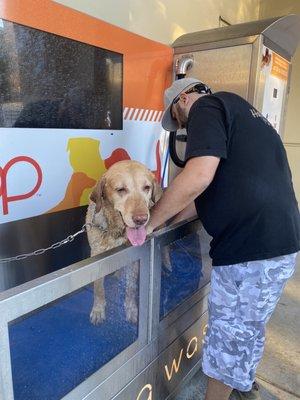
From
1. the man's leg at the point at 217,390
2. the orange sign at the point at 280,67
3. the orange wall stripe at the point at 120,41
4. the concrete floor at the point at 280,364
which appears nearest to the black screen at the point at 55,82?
the orange wall stripe at the point at 120,41

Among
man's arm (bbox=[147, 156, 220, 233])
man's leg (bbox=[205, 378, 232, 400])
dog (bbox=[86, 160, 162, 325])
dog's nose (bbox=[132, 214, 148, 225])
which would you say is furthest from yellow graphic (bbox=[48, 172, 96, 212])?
man's leg (bbox=[205, 378, 232, 400])

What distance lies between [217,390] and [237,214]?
952mm

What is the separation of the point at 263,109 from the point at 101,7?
1.43m

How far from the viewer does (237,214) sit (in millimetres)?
1500

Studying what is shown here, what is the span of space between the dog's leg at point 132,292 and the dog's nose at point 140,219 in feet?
0.62

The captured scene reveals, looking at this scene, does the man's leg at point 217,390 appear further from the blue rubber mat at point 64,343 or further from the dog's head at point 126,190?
the dog's head at point 126,190

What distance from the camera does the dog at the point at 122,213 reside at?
1453 mm

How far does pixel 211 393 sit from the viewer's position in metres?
1.77

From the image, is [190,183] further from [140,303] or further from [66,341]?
[66,341]

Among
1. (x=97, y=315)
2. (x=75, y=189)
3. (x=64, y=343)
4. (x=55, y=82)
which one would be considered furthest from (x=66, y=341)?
(x=55, y=82)

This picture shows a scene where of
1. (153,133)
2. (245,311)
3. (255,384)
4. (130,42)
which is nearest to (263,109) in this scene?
(153,133)

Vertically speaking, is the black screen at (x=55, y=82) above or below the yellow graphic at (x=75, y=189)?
above

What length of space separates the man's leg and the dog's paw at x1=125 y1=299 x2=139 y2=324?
60cm

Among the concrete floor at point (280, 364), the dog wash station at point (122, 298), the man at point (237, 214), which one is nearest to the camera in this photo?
the dog wash station at point (122, 298)
